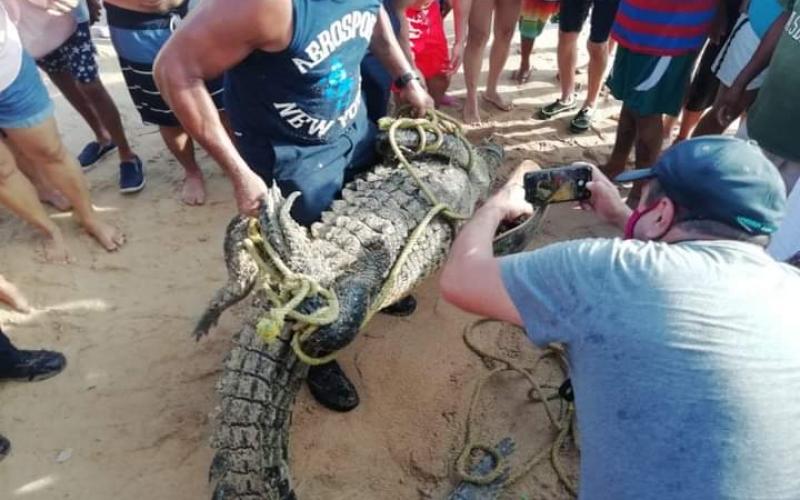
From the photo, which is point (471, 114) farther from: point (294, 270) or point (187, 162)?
point (294, 270)

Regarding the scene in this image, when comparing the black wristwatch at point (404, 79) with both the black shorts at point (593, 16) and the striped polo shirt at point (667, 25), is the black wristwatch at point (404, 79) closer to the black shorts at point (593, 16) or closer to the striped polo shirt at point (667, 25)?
the striped polo shirt at point (667, 25)

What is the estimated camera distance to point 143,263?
3.10m

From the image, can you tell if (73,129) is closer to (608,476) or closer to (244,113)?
(244,113)

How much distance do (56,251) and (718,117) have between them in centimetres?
322

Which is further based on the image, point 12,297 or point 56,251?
point 56,251

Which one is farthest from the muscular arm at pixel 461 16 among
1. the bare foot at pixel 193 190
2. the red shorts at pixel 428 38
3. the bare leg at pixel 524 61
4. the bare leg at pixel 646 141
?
the bare foot at pixel 193 190

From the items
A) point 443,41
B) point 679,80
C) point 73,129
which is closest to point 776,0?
point 679,80

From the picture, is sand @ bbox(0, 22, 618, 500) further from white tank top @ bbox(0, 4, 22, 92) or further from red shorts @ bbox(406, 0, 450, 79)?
red shorts @ bbox(406, 0, 450, 79)

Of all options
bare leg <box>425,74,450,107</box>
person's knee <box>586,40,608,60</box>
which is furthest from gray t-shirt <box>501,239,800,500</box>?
bare leg <box>425,74,450,107</box>

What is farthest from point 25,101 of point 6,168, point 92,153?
point 92,153

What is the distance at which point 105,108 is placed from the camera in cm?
347

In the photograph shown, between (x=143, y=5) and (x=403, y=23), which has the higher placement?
(x=143, y=5)

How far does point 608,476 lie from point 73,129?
401 centimetres

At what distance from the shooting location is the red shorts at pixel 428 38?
356 cm
